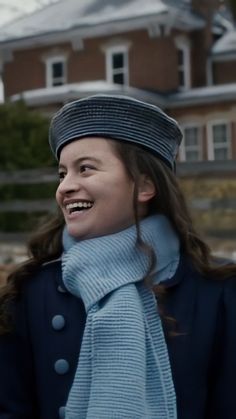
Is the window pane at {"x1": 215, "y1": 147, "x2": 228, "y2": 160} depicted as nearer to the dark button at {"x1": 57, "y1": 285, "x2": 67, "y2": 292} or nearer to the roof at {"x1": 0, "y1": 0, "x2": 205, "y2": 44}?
the roof at {"x1": 0, "y1": 0, "x2": 205, "y2": 44}

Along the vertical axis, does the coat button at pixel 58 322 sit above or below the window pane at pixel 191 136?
above

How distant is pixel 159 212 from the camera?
2.31 m

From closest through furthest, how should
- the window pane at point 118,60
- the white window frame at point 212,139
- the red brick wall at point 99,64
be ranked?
the white window frame at point 212,139
the red brick wall at point 99,64
the window pane at point 118,60

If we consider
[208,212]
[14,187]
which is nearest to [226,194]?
[208,212]

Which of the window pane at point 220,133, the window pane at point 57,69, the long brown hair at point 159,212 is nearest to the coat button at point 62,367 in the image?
the long brown hair at point 159,212

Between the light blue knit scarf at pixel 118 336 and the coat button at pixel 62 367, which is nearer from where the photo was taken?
the light blue knit scarf at pixel 118 336

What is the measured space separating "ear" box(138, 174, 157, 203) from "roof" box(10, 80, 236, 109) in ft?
72.8

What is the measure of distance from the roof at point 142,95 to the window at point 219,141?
872mm

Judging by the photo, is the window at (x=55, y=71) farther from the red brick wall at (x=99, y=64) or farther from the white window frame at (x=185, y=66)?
the white window frame at (x=185, y=66)

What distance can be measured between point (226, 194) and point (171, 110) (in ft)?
50.7

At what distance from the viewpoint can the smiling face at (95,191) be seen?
2.21 meters

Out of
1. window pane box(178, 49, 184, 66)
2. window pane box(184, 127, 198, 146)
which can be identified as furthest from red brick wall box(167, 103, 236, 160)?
window pane box(178, 49, 184, 66)

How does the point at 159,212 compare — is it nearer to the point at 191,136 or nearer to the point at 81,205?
the point at 81,205

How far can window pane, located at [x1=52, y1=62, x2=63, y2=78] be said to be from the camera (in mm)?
28797
